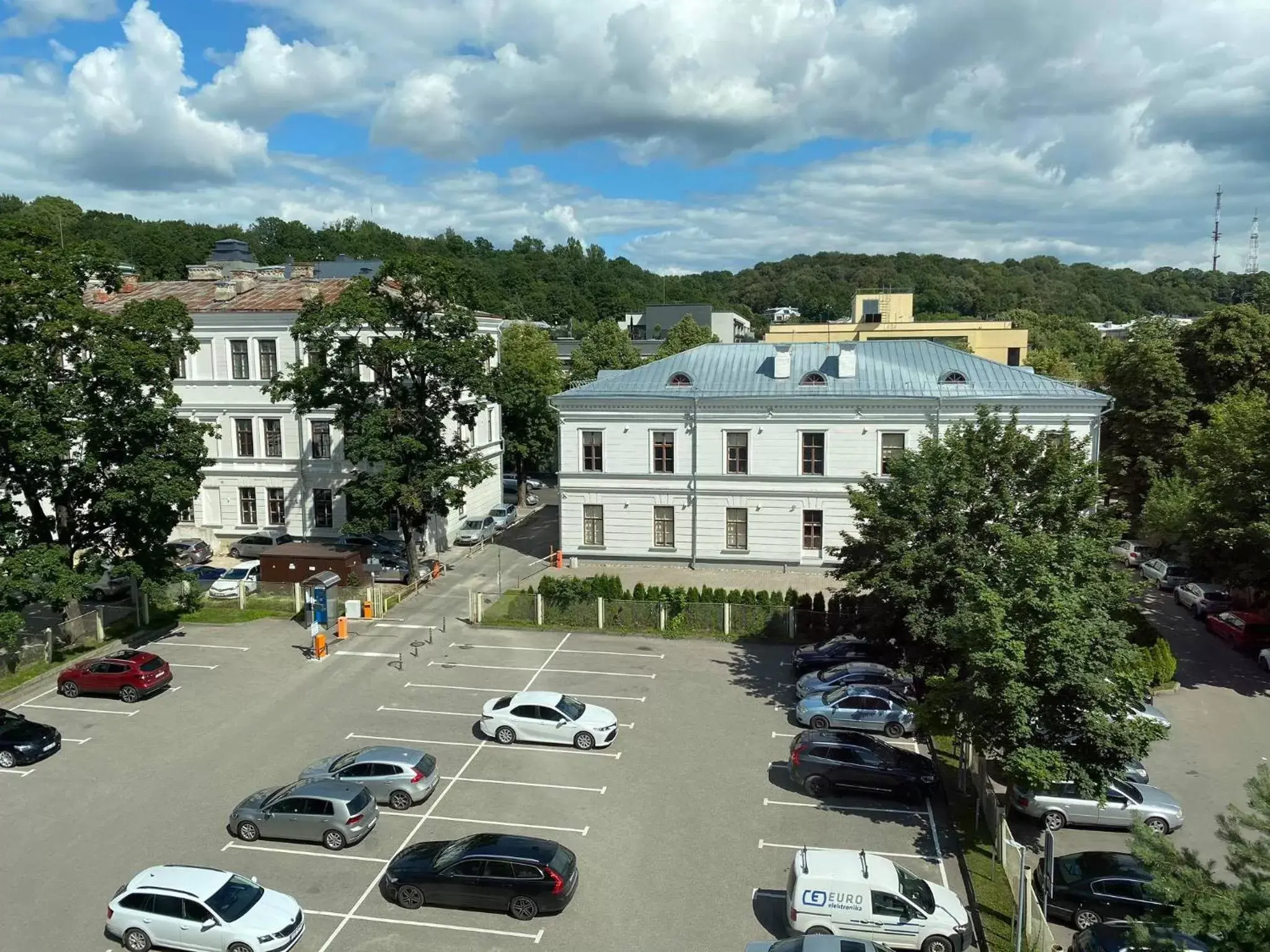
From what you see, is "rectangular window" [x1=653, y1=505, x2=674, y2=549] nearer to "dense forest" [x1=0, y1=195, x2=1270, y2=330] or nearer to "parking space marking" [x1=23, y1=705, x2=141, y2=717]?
"parking space marking" [x1=23, y1=705, x2=141, y2=717]

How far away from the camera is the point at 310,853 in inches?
780

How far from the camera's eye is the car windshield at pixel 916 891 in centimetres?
1655

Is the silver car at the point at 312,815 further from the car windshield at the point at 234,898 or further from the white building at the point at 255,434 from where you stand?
the white building at the point at 255,434

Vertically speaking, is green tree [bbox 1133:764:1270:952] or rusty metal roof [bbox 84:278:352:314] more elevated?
rusty metal roof [bbox 84:278:352:314]

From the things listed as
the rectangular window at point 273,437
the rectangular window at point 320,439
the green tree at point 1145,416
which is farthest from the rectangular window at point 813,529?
the rectangular window at point 273,437

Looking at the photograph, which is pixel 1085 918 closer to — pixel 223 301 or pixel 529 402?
pixel 529 402

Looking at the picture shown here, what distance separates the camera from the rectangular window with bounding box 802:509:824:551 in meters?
41.9

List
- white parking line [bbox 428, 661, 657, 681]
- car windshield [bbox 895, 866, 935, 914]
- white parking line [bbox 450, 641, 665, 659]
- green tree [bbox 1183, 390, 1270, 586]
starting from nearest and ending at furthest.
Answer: car windshield [bbox 895, 866, 935, 914]
green tree [bbox 1183, 390, 1270, 586]
white parking line [bbox 428, 661, 657, 681]
white parking line [bbox 450, 641, 665, 659]

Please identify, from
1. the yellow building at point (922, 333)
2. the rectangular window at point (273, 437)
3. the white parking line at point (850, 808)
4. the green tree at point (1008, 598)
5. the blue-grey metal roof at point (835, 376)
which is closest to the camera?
the green tree at point (1008, 598)

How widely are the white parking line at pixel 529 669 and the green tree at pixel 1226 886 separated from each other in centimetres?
1974

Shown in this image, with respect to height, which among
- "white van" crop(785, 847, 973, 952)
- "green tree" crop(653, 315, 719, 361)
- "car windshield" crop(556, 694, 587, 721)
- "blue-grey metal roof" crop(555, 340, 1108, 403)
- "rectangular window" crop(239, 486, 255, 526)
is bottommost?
"white van" crop(785, 847, 973, 952)

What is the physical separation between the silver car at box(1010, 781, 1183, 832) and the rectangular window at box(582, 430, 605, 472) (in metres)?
25.8

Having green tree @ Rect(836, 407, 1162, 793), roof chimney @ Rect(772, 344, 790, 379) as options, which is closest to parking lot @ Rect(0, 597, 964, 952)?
green tree @ Rect(836, 407, 1162, 793)

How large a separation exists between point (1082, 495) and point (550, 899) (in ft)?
55.9
